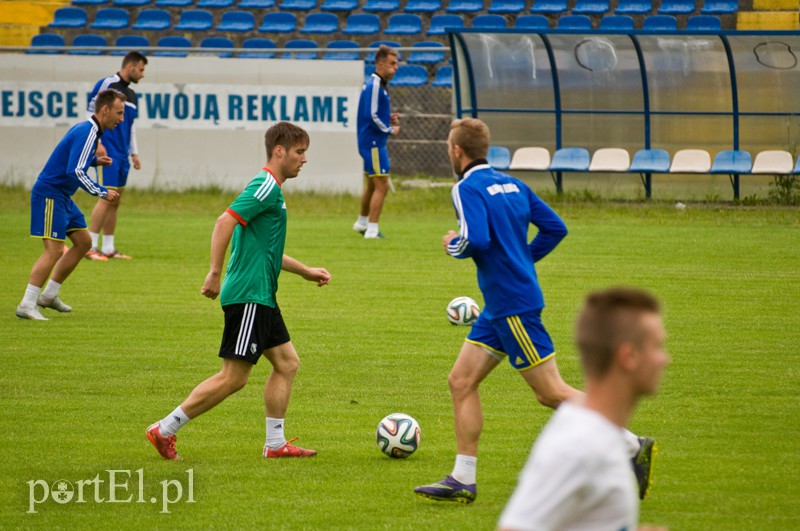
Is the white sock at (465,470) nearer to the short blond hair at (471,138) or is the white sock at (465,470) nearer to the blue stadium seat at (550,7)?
the short blond hair at (471,138)

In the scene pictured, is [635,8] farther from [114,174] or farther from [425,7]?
[114,174]

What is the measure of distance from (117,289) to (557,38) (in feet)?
37.7

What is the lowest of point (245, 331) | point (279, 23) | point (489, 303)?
point (245, 331)

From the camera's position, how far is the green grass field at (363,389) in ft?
18.1

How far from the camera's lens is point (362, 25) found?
2698cm

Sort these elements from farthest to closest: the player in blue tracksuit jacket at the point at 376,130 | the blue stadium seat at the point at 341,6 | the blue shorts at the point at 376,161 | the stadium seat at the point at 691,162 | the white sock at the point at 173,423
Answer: the blue stadium seat at the point at 341,6 < the stadium seat at the point at 691,162 < the blue shorts at the point at 376,161 < the player in blue tracksuit jacket at the point at 376,130 < the white sock at the point at 173,423

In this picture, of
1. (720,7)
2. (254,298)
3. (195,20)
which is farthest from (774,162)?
(254,298)

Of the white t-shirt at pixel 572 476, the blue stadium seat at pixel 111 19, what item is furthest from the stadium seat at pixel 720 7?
the white t-shirt at pixel 572 476

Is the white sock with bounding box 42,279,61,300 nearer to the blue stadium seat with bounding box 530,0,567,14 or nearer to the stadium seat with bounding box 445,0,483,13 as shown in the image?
the blue stadium seat with bounding box 530,0,567,14

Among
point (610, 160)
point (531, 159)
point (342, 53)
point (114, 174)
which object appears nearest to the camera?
point (114, 174)

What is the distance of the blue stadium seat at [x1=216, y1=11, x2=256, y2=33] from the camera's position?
90.7ft

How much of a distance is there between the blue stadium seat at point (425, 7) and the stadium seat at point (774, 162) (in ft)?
33.1

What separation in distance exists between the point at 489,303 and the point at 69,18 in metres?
26.0

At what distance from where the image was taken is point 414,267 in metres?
14.0
